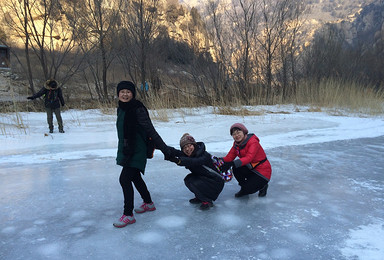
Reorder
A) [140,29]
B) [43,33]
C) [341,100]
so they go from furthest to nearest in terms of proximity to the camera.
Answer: [140,29]
[341,100]
[43,33]

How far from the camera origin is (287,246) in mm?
1981

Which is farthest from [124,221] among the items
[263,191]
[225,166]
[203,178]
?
[263,191]

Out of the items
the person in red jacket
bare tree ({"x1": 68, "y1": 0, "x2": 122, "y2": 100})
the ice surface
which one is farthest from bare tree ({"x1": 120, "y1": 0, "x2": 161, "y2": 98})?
the person in red jacket

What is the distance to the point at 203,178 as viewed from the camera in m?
2.69

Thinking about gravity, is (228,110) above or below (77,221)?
above

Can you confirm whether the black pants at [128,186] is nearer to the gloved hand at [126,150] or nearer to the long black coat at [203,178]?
the gloved hand at [126,150]

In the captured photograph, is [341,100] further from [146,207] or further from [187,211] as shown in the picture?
[146,207]

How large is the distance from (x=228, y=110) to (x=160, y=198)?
22.0 ft

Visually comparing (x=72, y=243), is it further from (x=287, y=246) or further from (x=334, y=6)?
(x=334, y=6)

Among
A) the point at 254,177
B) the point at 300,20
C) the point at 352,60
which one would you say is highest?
the point at 300,20

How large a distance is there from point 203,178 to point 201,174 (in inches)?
1.5

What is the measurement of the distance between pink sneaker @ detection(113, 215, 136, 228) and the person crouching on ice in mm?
575

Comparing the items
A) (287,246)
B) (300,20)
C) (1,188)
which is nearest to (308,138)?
A: (287,246)

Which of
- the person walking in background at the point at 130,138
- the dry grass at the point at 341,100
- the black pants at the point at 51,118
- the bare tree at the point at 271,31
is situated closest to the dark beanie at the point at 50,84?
the black pants at the point at 51,118
